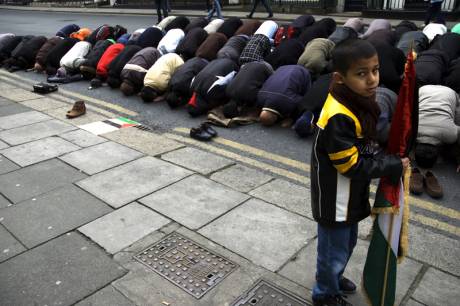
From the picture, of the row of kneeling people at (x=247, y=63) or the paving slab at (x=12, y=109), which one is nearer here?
the row of kneeling people at (x=247, y=63)

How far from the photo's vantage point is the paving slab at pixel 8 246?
313 cm

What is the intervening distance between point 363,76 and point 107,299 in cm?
210

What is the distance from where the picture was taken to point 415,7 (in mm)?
14047

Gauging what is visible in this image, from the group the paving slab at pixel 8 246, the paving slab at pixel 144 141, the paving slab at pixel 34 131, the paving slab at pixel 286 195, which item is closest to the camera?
the paving slab at pixel 8 246

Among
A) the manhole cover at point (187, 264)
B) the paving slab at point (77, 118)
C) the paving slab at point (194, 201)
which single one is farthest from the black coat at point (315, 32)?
the manhole cover at point (187, 264)

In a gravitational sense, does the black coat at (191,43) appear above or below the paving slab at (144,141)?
above

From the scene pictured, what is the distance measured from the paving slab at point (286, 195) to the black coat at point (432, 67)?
2.40 m

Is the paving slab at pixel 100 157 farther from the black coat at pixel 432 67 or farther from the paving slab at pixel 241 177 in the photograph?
the black coat at pixel 432 67

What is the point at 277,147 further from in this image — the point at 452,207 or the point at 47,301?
the point at 47,301

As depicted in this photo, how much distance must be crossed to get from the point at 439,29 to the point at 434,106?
13.3 feet

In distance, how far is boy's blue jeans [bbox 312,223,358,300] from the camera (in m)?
2.27

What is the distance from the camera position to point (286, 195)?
388 cm

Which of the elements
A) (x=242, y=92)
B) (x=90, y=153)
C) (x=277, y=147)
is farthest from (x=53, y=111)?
(x=277, y=147)

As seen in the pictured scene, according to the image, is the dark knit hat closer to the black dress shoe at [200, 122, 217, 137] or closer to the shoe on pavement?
the shoe on pavement
